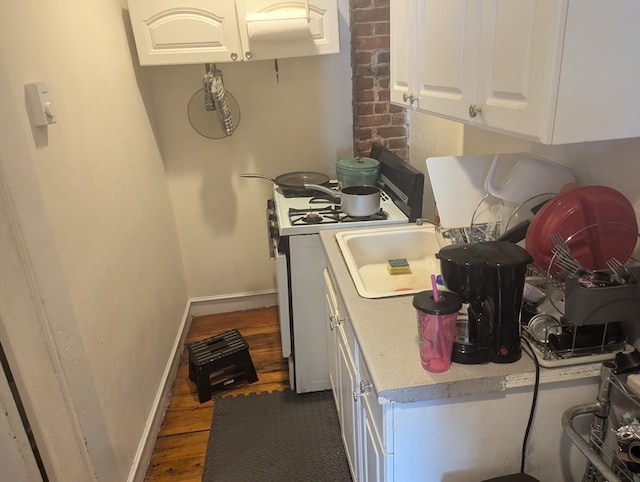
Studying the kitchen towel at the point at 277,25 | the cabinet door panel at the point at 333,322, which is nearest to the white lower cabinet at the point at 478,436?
the cabinet door panel at the point at 333,322

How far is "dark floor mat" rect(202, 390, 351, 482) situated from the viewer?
1957 millimetres

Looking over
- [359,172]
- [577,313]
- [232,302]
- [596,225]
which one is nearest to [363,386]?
[577,313]

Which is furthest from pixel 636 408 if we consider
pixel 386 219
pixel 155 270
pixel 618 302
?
pixel 155 270

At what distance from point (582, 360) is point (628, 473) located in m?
0.24

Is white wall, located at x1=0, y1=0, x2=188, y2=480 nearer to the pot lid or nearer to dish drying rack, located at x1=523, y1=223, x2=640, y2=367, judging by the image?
the pot lid

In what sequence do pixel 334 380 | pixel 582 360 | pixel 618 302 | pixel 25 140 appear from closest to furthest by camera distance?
pixel 618 302, pixel 582 360, pixel 25 140, pixel 334 380

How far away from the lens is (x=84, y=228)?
1628 millimetres

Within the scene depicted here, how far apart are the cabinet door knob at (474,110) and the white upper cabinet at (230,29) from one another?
1371mm

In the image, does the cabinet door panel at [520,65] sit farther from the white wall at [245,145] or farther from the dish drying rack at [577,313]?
the white wall at [245,145]

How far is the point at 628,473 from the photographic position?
3.05 ft

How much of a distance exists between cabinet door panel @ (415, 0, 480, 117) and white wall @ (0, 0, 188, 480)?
1.20 m

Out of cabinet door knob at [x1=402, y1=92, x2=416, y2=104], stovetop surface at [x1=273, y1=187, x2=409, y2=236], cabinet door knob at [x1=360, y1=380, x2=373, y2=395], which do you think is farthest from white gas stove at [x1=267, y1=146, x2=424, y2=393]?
cabinet door knob at [x1=360, y1=380, x2=373, y2=395]

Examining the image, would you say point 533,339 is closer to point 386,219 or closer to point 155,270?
point 386,219

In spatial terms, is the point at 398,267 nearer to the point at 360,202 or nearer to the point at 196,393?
the point at 360,202
